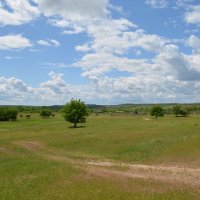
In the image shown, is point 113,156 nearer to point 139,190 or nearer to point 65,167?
point 65,167

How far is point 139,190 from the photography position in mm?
21703

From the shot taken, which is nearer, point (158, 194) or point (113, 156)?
point (158, 194)

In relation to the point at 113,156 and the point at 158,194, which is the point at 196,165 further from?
the point at 158,194

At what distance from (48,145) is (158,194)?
40308 mm

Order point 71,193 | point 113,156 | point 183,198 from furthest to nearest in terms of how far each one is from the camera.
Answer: point 113,156 → point 71,193 → point 183,198

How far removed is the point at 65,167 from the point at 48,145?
28089 millimetres

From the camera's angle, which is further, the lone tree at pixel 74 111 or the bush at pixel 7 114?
the bush at pixel 7 114

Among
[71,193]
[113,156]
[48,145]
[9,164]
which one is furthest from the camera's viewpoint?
[48,145]

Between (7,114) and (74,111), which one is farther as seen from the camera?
(7,114)

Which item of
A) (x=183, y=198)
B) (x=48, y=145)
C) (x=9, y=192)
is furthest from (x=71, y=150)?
(x=183, y=198)

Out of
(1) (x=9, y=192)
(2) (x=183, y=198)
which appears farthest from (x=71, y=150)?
(2) (x=183, y=198)

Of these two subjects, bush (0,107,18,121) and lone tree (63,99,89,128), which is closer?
lone tree (63,99,89,128)

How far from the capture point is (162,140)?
186 ft

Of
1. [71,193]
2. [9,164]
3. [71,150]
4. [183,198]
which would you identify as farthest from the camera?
[71,150]
